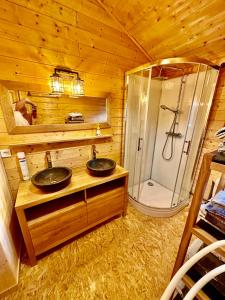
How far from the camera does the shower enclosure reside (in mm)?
1985

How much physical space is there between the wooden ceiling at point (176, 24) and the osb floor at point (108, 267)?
2.35 metres

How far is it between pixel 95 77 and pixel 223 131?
1.58m

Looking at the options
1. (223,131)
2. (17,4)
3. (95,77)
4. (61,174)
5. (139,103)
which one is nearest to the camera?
(223,131)

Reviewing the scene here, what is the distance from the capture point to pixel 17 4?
4.06 feet

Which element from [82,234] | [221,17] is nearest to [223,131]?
[221,17]

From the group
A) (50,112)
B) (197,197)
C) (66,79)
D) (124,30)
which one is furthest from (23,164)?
(124,30)

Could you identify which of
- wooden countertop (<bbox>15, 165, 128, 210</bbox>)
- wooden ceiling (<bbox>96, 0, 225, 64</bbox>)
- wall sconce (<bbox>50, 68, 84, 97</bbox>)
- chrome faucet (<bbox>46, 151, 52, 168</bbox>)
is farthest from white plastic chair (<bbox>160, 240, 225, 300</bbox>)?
wooden ceiling (<bbox>96, 0, 225, 64</bbox>)

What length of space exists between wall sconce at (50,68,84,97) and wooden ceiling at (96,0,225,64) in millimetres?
887

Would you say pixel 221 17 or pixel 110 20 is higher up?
pixel 110 20

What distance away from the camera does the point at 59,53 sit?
1498 millimetres

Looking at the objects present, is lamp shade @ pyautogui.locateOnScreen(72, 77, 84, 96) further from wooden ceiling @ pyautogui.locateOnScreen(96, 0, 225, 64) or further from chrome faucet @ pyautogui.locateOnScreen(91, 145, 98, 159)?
wooden ceiling @ pyautogui.locateOnScreen(96, 0, 225, 64)

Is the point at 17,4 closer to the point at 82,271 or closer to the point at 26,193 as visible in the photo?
the point at 26,193

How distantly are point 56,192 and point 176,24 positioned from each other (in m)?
2.24

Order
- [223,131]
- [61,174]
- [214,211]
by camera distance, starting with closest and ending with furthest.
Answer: [223,131] < [214,211] < [61,174]
